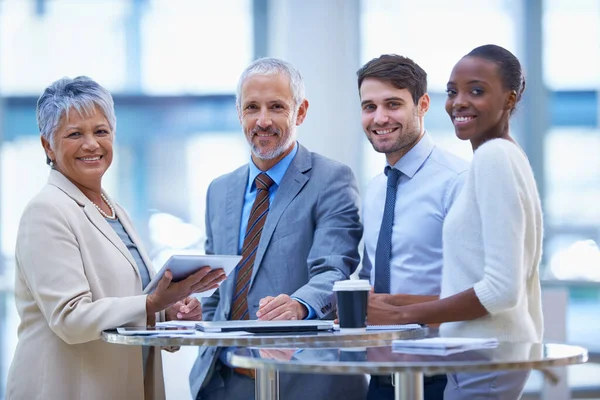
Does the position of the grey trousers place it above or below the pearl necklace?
below

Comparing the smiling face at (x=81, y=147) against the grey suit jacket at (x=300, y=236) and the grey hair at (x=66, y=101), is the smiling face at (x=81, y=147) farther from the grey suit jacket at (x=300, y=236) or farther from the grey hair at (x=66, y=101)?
the grey suit jacket at (x=300, y=236)

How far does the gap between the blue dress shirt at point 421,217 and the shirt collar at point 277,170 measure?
0.40 metres

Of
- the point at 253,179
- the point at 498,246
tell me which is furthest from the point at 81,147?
the point at 498,246

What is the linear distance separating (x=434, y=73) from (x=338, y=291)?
3014mm

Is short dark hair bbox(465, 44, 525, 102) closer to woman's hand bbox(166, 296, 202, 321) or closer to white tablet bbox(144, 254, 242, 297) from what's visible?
white tablet bbox(144, 254, 242, 297)

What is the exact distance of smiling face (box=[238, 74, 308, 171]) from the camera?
9.34 ft

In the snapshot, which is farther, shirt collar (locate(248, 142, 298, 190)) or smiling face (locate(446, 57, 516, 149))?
shirt collar (locate(248, 142, 298, 190))

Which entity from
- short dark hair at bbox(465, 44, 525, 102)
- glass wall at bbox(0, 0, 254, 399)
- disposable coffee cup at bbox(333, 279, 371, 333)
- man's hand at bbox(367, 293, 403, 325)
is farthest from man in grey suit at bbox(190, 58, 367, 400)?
glass wall at bbox(0, 0, 254, 399)

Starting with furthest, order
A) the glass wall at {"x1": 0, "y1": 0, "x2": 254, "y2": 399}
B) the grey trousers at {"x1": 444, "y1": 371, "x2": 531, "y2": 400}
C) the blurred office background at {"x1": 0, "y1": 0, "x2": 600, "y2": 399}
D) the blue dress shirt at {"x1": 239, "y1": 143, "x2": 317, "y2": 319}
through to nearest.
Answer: the glass wall at {"x1": 0, "y1": 0, "x2": 254, "y2": 399} < the blurred office background at {"x1": 0, "y1": 0, "x2": 600, "y2": 399} < the blue dress shirt at {"x1": 239, "y1": 143, "x2": 317, "y2": 319} < the grey trousers at {"x1": 444, "y1": 371, "x2": 531, "y2": 400}

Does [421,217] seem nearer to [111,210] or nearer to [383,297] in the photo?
[383,297]

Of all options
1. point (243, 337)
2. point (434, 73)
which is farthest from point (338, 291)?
point (434, 73)

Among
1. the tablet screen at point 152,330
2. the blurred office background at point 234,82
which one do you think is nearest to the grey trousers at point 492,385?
the tablet screen at point 152,330

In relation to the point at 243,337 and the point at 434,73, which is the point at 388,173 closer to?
the point at 243,337

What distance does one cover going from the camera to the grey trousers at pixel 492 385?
6.59 feet
